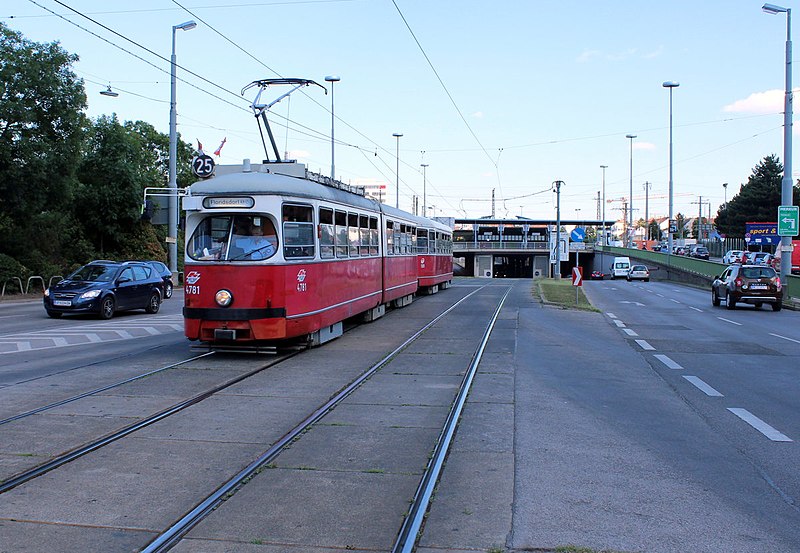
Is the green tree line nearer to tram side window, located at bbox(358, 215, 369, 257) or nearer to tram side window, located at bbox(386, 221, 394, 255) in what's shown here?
tram side window, located at bbox(386, 221, 394, 255)

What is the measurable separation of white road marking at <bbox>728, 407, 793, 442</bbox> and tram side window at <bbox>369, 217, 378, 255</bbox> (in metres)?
10.2

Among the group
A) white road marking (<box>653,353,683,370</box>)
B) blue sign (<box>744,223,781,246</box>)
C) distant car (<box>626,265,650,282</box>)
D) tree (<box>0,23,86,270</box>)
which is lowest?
white road marking (<box>653,353,683,370</box>)

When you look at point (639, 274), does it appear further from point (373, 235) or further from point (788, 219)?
point (373, 235)

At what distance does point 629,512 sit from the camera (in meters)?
5.01

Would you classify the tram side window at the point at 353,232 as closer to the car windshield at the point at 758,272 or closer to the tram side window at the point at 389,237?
the tram side window at the point at 389,237

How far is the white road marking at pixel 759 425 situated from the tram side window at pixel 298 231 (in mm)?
6812

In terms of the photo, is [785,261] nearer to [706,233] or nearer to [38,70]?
[38,70]

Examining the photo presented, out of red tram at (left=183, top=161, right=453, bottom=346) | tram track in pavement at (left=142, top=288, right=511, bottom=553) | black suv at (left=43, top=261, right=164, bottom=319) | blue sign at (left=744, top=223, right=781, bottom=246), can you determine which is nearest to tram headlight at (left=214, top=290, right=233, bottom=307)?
A: red tram at (left=183, top=161, right=453, bottom=346)

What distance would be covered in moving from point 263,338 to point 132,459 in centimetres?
526

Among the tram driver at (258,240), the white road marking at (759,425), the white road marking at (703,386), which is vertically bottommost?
the white road marking at (703,386)

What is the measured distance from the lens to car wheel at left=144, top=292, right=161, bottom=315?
21.5 metres

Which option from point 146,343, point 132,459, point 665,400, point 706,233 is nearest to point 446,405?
point 665,400

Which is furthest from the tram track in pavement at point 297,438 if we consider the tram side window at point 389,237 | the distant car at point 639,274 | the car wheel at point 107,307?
the distant car at point 639,274

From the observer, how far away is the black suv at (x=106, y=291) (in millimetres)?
19250
